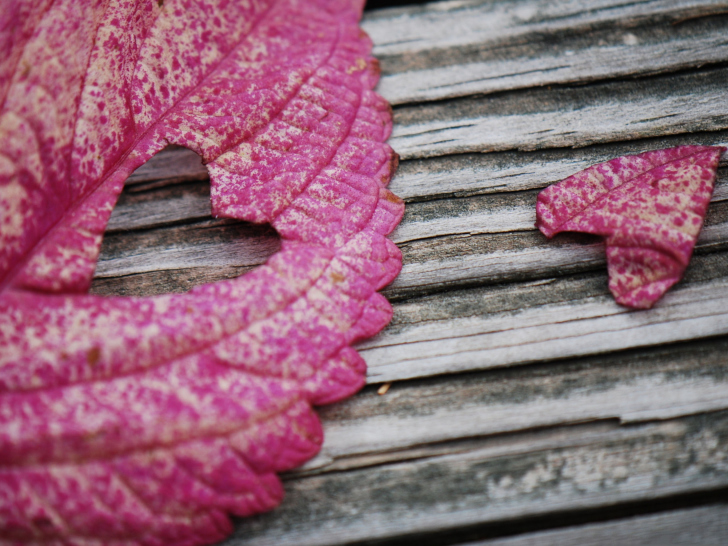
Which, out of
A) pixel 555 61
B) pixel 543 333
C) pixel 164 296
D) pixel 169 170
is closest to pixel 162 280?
pixel 164 296

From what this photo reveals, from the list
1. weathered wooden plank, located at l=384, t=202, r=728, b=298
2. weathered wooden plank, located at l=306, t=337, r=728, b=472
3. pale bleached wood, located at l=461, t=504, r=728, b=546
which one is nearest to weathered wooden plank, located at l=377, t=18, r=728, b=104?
weathered wooden plank, located at l=384, t=202, r=728, b=298

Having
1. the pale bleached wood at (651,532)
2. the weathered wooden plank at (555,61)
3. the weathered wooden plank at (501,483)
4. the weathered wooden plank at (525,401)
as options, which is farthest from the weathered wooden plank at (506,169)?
the pale bleached wood at (651,532)

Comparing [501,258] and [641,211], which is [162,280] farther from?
[641,211]

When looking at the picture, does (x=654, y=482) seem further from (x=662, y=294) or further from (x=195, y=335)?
(x=195, y=335)

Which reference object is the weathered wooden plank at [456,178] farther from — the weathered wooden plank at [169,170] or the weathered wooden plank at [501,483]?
the weathered wooden plank at [501,483]

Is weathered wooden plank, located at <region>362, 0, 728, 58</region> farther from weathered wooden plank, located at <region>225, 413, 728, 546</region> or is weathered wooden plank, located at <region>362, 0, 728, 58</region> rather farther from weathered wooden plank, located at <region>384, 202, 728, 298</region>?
weathered wooden plank, located at <region>225, 413, 728, 546</region>
